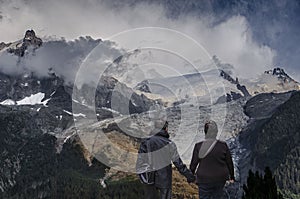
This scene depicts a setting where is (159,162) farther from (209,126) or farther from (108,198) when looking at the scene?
(108,198)

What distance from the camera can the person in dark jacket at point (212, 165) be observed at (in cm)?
1355

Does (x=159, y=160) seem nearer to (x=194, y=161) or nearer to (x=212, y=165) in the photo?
(x=194, y=161)

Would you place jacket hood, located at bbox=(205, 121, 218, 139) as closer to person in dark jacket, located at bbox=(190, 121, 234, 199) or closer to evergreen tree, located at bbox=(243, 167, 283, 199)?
person in dark jacket, located at bbox=(190, 121, 234, 199)

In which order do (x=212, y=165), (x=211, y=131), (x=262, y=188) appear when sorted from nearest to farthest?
(x=212, y=165), (x=211, y=131), (x=262, y=188)

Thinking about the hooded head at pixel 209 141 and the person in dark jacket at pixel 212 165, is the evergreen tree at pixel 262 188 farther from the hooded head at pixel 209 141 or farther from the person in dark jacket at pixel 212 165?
the hooded head at pixel 209 141

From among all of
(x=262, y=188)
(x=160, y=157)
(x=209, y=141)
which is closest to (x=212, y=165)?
(x=209, y=141)

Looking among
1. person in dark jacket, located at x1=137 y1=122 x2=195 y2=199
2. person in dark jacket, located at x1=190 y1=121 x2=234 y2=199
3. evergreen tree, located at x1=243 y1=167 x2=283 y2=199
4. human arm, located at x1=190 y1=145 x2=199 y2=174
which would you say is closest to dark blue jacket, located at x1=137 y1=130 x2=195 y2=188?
person in dark jacket, located at x1=137 y1=122 x2=195 y2=199

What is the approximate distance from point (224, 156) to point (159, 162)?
2.10 m

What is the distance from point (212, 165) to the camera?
1361 cm

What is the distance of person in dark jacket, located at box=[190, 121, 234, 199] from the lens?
44.4 feet

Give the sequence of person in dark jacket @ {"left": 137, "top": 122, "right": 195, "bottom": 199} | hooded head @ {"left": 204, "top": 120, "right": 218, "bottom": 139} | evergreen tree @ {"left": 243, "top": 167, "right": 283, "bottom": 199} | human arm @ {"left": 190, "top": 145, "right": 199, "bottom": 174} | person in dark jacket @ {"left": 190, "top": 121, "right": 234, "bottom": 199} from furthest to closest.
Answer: evergreen tree @ {"left": 243, "top": 167, "right": 283, "bottom": 199}, person in dark jacket @ {"left": 137, "top": 122, "right": 195, "bottom": 199}, human arm @ {"left": 190, "top": 145, "right": 199, "bottom": 174}, hooded head @ {"left": 204, "top": 120, "right": 218, "bottom": 139}, person in dark jacket @ {"left": 190, "top": 121, "right": 234, "bottom": 199}

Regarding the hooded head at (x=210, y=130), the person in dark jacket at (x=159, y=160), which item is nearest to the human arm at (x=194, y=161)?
the person in dark jacket at (x=159, y=160)

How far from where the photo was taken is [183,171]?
45.7ft

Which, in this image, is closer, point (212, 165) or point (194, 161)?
point (212, 165)
